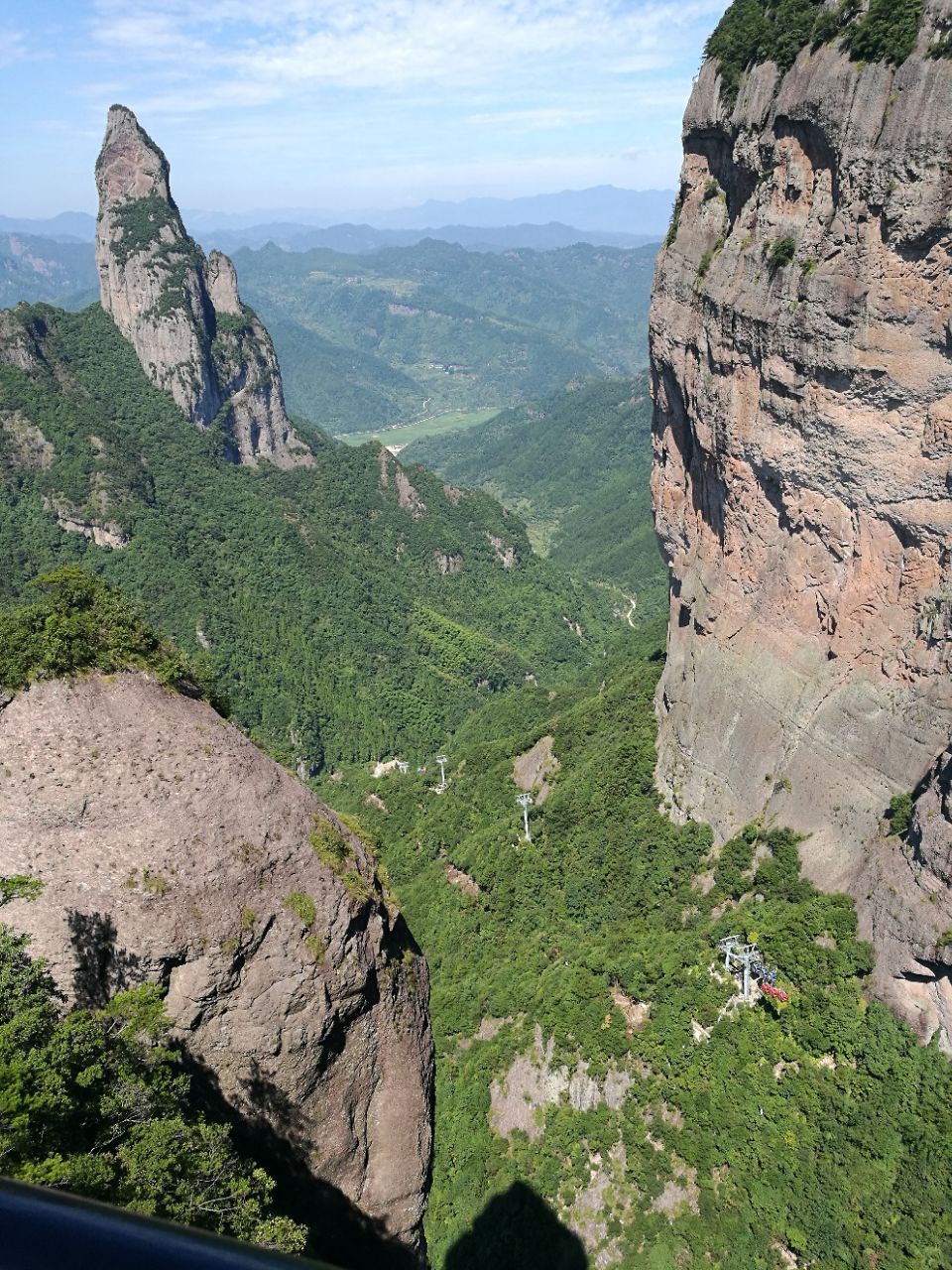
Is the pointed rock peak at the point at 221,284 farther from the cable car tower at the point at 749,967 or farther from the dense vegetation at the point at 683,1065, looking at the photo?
the cable car tower at the point at 749,967

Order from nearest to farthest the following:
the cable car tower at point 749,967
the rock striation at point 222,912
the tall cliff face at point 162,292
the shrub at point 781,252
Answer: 1. the rock striation at point 222,912
2. the cable car tower at point 749,967
3. the shrub at point 781,252
4. the tall cliff face at point 162,292

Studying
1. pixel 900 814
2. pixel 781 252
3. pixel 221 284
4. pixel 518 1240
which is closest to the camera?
pixel 518 1240

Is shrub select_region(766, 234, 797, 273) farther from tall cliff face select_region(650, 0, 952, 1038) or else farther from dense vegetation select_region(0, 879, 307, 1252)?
dense vegetation select_region(0, 879, 307, 1252)

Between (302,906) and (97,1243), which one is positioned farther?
(302,906)

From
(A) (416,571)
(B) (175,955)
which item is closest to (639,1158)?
(B) (175,955)

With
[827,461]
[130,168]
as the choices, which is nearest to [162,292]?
[130,168]

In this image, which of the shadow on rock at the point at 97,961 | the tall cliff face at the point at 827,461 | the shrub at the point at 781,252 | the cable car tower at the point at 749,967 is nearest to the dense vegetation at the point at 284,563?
the tall cliff face at the point at 827,461

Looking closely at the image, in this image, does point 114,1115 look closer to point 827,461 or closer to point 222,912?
point 222,912
